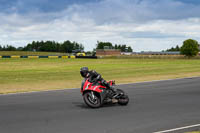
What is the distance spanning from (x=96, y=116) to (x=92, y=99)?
1188 mm

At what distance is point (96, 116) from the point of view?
8.71m

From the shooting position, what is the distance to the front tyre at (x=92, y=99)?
32.1 ft

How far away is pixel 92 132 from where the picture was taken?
22.6 ft

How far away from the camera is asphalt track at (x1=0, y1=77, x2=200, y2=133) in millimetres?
7289

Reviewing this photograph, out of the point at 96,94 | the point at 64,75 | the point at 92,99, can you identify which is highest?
the point at 96,94

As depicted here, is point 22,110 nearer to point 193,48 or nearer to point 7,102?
point 7,102

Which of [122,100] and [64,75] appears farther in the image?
[64,75]

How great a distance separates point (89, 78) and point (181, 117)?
3.24 meters

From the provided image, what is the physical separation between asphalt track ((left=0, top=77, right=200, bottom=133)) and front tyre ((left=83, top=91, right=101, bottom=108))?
A: 222mm

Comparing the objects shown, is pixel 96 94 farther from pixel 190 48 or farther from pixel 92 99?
pixel 190 48

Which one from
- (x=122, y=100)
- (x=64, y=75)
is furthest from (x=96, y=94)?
(x=64, y=75)

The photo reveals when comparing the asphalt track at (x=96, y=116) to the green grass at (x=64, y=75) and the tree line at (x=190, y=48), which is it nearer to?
the green grass at (x=64, y=75)

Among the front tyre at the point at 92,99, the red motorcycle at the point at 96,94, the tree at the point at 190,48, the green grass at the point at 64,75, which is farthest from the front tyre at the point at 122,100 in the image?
the tree at the point at 190,48

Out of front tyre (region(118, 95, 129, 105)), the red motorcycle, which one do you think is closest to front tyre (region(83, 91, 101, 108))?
the red motorcycle
